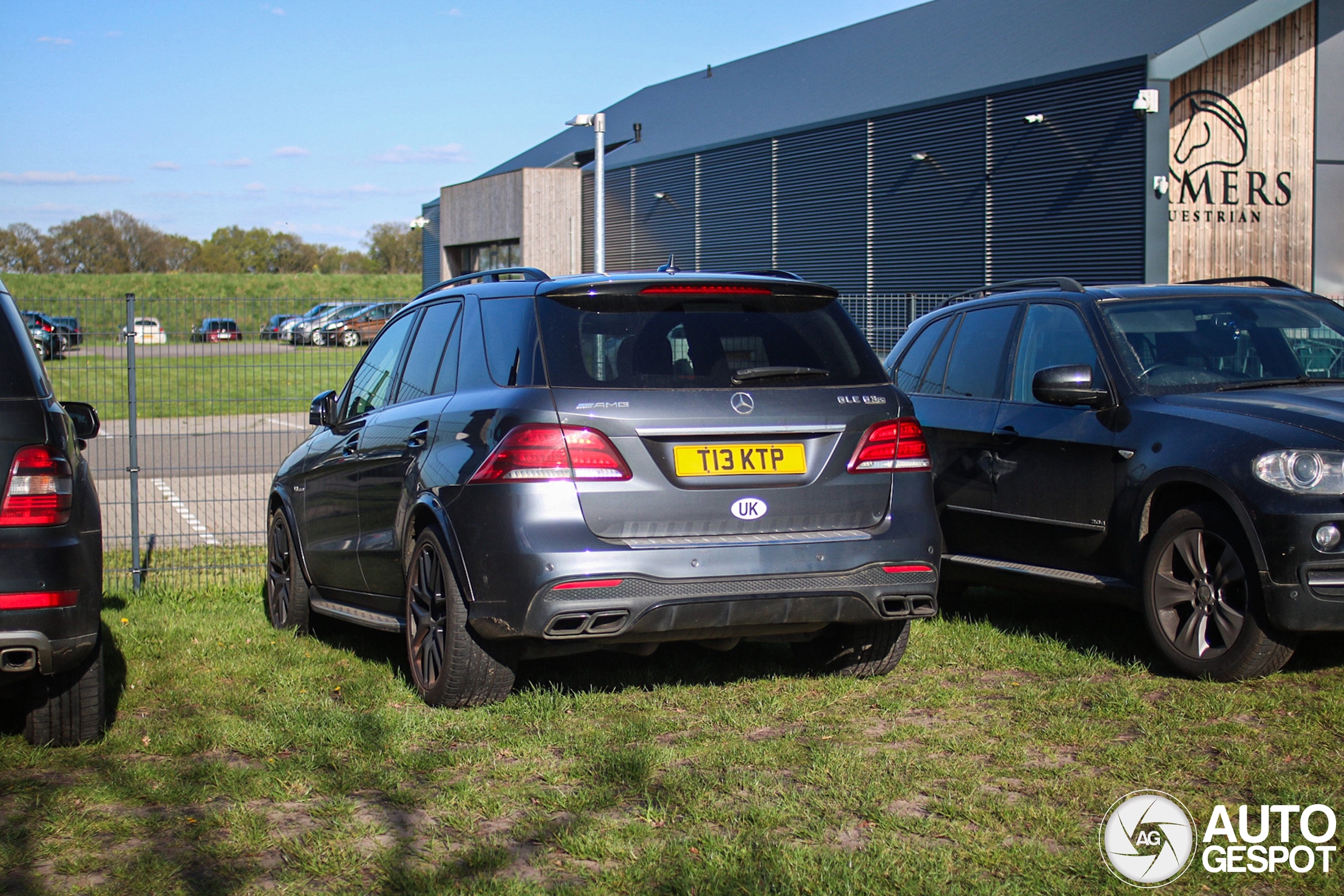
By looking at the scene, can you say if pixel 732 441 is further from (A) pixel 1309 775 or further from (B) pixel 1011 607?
(B) pixel 1011 607

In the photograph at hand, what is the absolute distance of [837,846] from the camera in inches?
150

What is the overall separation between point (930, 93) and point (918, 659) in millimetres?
27660

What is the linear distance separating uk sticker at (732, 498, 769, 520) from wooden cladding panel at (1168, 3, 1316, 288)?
20.2m

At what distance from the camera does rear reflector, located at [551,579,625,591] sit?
4770 mm

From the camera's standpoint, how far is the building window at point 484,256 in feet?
151

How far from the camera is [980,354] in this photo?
7512mm

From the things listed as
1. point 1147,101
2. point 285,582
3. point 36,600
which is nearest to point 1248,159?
point 1147,101

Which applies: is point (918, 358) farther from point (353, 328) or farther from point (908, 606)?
point (353, 328)

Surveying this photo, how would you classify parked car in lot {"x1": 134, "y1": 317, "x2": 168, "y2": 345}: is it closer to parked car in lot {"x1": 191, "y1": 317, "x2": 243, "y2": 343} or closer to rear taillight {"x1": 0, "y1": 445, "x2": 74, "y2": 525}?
parked car in lot {"x1": 191, "y1": 317, "x2": 243, "y2": 343}

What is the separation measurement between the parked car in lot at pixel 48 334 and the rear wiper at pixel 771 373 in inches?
180

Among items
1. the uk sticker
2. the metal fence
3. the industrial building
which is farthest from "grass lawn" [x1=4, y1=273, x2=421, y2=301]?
the uk sticker

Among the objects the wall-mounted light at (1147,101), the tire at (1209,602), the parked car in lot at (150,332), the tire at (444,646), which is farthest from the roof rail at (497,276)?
the wall-mounted light at (1147,101)

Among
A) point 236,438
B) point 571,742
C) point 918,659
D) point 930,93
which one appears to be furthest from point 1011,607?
point 930,93

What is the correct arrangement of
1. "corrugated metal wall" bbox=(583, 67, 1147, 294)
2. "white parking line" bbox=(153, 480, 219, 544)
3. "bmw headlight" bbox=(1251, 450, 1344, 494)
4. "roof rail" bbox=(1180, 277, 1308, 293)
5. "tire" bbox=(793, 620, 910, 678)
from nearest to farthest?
"bmw headlight" bbox=(1251, 450, 1344, 494) < "tire" bbox=(793, 620, 910, 678) < "roof rail" bbox=(1180, 277, 1308, 293) < "white parking line" bbox=(153, 480, 219, 544) < "corrugated metal wall" bbox=(583, 67, 1147, 294)
